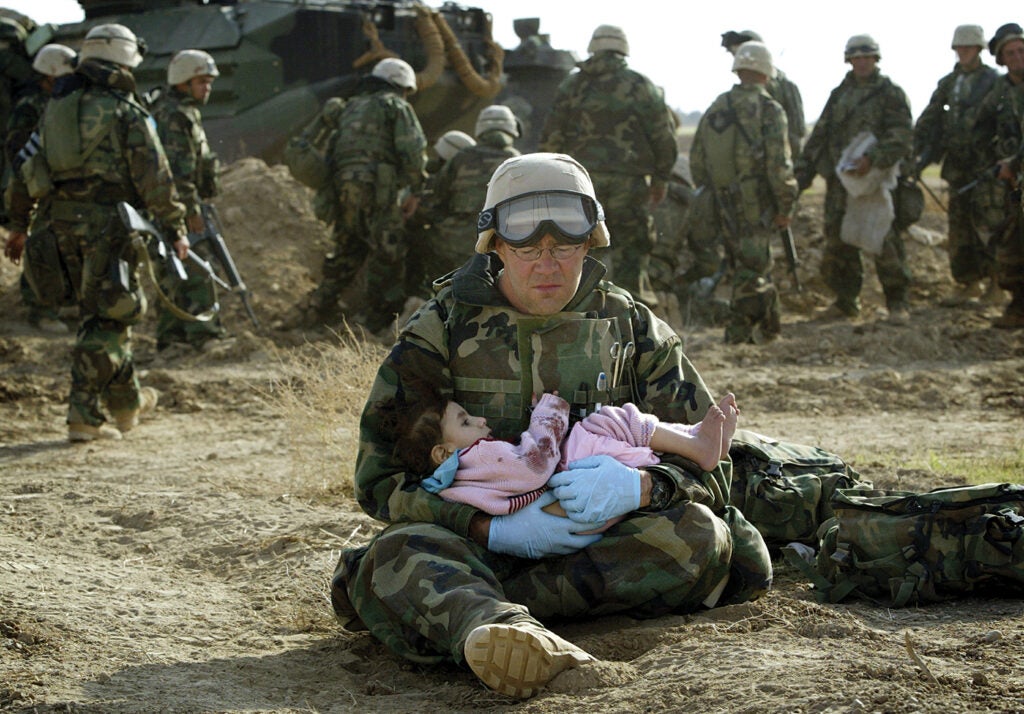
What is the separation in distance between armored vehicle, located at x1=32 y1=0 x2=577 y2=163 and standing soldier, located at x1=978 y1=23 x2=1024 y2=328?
5.95 m

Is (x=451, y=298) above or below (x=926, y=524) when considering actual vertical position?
above

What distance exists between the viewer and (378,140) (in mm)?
10727

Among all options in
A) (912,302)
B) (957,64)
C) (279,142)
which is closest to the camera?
(957,64)

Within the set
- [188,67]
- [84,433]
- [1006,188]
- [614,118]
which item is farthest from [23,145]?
[1006,188]

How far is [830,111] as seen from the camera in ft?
36.9

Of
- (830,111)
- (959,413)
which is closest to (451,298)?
(959,413)

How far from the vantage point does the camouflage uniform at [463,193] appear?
10141 millimetres

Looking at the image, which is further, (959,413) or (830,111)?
(830,111)

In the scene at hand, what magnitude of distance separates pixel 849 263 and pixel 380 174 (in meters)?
3.93

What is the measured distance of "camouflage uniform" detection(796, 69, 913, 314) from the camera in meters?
10.8

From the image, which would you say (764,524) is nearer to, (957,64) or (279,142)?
(957,64)

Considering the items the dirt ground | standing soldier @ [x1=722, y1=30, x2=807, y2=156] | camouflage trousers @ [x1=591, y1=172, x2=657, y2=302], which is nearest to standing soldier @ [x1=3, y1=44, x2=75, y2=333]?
the dirt ground

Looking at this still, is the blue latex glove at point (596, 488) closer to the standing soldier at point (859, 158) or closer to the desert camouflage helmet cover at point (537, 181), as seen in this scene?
the desert camouflage helmet cover at point (537, 181)

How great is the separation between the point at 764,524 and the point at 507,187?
148cm
